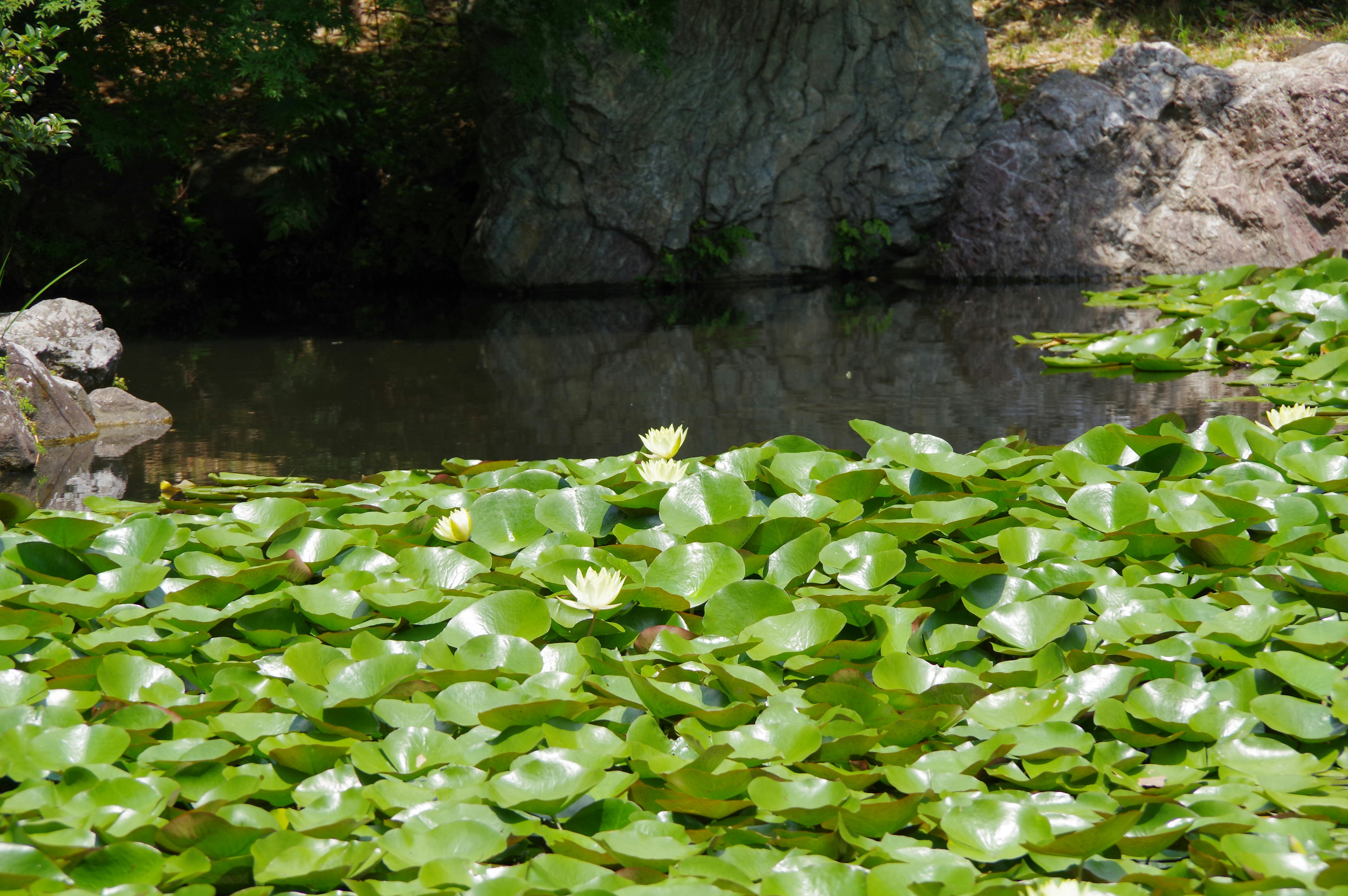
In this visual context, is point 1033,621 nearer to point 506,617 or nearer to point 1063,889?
point 1063,889

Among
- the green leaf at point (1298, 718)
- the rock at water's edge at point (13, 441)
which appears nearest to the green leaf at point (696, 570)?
the green leaf at point (1298, 718)

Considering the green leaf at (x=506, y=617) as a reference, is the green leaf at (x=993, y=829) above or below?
below

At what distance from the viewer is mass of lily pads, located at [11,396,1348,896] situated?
1.01 m

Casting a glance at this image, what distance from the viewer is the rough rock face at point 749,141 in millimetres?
6961

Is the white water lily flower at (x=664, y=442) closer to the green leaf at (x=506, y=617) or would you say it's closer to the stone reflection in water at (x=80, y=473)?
the green leaf at (x=506, y=617)

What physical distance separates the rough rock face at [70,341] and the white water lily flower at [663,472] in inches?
110

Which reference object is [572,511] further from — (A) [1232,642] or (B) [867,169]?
(B) [867,169]

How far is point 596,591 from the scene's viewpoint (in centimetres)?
139

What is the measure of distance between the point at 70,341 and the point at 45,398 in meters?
0.59

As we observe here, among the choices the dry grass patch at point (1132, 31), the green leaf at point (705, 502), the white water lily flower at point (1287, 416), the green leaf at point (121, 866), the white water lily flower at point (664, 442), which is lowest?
the green leaf at point (121, 866)

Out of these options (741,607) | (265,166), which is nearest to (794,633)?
(741,607)

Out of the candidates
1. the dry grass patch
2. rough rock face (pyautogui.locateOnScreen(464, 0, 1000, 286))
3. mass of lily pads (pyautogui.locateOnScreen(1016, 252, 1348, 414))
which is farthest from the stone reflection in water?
the dry grass patch

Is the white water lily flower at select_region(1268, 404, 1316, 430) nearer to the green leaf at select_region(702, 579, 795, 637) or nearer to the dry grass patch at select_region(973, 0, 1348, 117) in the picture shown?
the green leaf at select_region(702, 579, 795, 637)

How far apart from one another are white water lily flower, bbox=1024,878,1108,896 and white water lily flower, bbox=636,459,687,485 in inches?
39.0
